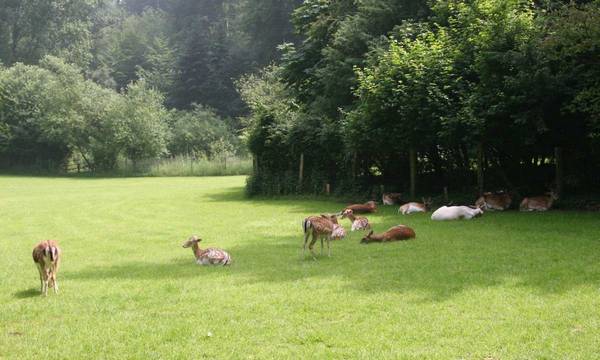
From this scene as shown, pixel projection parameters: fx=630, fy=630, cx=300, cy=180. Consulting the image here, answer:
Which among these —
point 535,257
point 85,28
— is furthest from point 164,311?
point 85,28

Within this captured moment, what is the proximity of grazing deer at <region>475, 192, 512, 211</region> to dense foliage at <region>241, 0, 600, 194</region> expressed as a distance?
1569 mm

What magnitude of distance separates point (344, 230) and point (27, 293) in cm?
740

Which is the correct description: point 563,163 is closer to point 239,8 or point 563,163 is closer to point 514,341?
point 514,341

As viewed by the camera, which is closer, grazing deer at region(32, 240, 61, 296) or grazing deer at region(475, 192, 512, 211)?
grazing deer at region(32, 240, 61, 296)

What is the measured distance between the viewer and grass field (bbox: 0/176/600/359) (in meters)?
6.32

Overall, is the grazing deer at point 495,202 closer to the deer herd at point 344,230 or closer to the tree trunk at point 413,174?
the deer herd at point 344,230

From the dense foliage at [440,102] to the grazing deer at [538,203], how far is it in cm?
94

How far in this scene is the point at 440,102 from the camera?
19.7 m

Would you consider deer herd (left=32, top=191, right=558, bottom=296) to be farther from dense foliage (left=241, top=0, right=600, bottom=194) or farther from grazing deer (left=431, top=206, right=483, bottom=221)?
dense foliage (left=241, top=0, right=600, bottom=194)

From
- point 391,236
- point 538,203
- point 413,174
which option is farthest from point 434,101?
point 391,236

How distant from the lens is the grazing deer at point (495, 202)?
1862cm

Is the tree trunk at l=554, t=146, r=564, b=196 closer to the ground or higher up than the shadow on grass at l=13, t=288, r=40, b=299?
higher up

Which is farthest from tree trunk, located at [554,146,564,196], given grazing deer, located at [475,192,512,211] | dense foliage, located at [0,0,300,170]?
dense foliage, located at [0,0,300,170]

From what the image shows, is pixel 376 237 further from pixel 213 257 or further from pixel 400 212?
pixel 400 212
